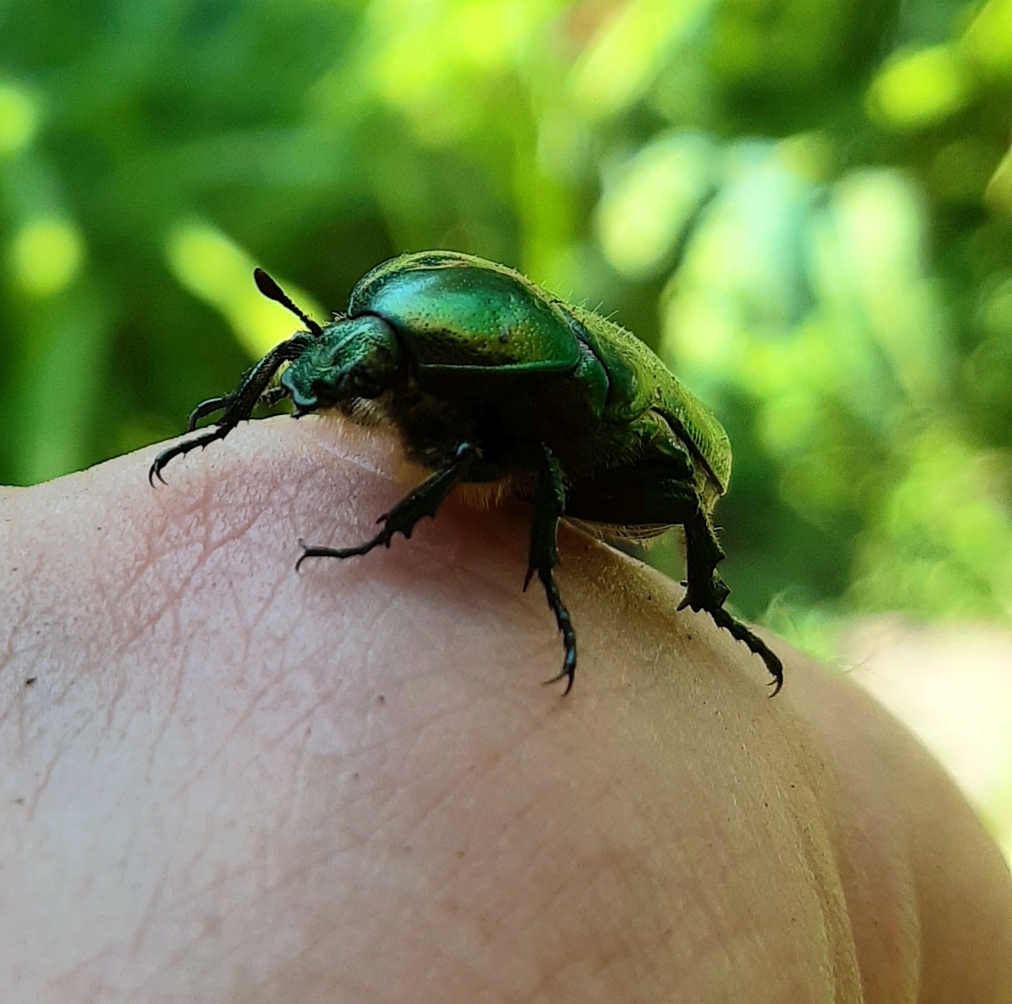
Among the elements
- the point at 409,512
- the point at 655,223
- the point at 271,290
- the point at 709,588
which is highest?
the point at 271,290

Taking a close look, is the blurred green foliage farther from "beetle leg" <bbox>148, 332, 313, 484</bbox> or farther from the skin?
the skin

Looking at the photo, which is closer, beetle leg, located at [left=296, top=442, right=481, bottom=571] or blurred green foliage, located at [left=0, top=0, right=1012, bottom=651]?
beetle leg, located at [left=296, top=442, right=481, bottom=571]

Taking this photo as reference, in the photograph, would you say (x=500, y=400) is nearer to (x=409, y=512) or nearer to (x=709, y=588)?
(x=409, y=512)

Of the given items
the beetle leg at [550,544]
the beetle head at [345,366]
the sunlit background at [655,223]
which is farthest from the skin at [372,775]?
the sunlit background at [655,223]

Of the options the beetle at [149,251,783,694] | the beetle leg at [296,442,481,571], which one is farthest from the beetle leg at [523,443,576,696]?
the beetle leg at [296,442,481,571]

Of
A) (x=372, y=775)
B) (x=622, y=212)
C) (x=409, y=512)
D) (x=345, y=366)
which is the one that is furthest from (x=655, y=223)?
(x=372, y=775)

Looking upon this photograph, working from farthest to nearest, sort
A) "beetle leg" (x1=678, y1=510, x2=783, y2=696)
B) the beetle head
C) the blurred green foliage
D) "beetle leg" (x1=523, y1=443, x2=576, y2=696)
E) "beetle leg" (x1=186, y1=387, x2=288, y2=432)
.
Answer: the blurred green foliage
"beetle leg" (x1=678, y1=510, x2=783, y2=696)
"beetle leg" (x1=186, y1=387, x2=288, y2=432)
the beetle head
"beetle leg" (x1=523, y1=443, x2=576, y2=696)
